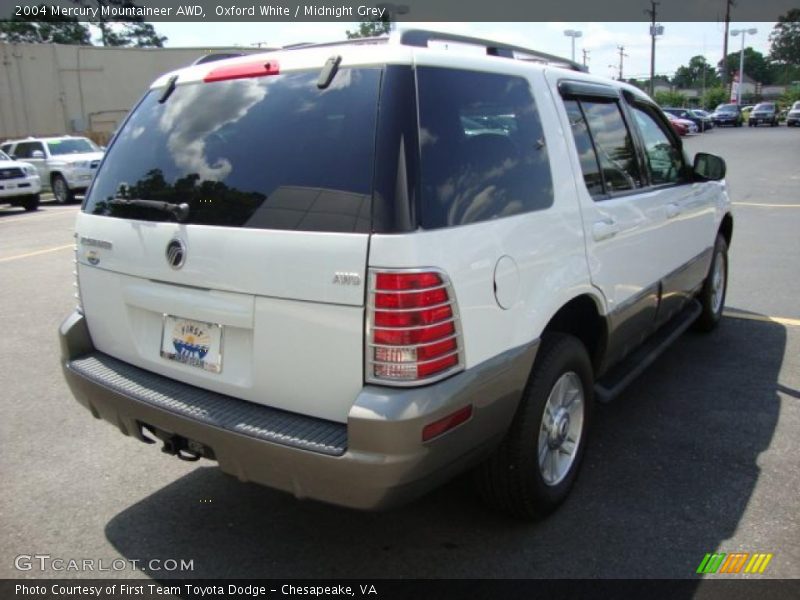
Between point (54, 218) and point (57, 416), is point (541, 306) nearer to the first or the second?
point (57, 416)

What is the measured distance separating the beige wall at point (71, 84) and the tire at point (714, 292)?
1157 inches

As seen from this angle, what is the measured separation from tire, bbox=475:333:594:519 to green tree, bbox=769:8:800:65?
150 metres

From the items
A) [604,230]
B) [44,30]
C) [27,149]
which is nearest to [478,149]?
[604,230]

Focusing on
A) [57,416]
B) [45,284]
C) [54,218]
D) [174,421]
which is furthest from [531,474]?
[54,218]

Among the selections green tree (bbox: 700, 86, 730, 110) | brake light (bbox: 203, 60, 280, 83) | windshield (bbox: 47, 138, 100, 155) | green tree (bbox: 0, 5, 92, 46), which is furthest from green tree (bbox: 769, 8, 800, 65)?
brake light (bbox: 203, 60, 280, 83)

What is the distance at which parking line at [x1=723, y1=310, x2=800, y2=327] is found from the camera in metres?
5.86

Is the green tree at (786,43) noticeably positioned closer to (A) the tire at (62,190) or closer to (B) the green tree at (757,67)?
(B) the green tree at (757,67)

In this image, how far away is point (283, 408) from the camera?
2.54m

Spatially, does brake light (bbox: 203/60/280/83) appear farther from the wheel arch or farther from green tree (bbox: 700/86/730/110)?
green tree (bbox: 700/86/730/110)

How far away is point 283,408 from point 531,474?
1.10 metres

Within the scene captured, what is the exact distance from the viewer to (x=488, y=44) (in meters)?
3.04

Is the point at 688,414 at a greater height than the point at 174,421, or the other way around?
the point at 174,421

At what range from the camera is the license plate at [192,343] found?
2662 mm

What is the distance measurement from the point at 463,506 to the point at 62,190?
19.1 m
